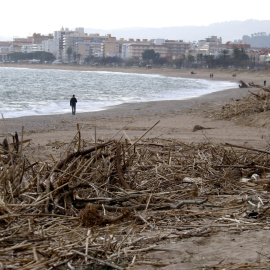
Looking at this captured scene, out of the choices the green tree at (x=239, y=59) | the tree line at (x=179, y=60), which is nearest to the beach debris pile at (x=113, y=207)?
the tree line at (x=179, y=60)

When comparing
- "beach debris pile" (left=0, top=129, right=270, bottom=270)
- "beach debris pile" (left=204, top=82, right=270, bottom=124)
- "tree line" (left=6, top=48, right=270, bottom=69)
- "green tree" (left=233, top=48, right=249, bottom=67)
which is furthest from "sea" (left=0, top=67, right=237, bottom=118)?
"tree line" (left=6, top=48, right=270, bottom=69)

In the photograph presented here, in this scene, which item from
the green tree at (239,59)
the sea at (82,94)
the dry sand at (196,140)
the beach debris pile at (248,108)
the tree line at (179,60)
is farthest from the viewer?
the tree line at (179,60)

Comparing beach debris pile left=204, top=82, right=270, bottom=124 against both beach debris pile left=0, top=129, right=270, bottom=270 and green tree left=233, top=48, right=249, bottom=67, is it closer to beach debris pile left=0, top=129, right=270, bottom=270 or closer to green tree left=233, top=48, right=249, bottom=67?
beach debris pile left=0, top=129, right=270, bottom=270

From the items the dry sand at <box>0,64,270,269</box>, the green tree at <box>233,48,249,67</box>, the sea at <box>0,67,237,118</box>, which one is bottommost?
the sea at <box>0,67,237,118</box>

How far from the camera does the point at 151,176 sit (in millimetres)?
5594

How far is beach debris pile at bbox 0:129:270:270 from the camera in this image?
3.41 m

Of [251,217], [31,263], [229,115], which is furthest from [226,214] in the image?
[229,115]

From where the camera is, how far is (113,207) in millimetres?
4449

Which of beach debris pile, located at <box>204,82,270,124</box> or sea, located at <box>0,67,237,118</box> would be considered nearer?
beach debris pile, located at <box>204,82,270,124</box>

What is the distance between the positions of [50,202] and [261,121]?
12.5m

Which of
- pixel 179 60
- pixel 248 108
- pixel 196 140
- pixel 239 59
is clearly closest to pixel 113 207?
pixel 196 140

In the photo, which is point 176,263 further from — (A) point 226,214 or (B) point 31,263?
Answer: (A) point 226,214

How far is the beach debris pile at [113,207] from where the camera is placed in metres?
3.41

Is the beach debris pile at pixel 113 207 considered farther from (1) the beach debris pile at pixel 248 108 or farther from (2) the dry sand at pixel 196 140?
(1) the beach debris pile at pixel 248 108
